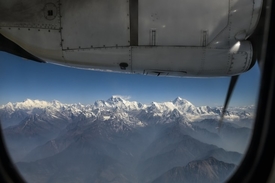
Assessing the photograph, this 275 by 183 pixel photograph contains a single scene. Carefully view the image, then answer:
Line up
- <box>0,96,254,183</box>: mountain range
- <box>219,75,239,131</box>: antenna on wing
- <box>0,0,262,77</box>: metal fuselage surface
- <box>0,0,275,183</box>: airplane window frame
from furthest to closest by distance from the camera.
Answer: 1. <box>0,96,254,183</box>: mountain range
2. <box>219,75,239,131</box>: antenna on wing
3. <box>0,0,262,77</box>: metal fuselage surface
4. <box>0,0,275,183</box>: airplane window frame

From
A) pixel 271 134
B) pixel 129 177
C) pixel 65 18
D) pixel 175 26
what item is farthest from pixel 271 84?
pixel 129 177

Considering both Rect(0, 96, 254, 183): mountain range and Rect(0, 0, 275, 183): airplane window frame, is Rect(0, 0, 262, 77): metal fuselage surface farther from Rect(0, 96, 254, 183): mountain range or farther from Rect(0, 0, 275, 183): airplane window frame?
Rect(0, 96, 254, 183): mountain range

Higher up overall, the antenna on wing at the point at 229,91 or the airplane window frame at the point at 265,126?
the airplane window frame at the point at 265,126

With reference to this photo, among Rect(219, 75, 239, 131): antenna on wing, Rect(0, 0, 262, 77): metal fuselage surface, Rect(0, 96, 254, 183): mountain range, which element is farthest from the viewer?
Rect(0, 96, 254, 183): mountain range

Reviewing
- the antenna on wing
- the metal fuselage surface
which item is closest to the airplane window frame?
the metal fuselage surface

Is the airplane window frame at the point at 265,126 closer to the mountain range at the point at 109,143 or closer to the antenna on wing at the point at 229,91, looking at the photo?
the antenna on wing at the point at 229,91

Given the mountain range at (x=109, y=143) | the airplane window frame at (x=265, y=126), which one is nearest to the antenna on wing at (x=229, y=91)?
the airplane window frame at (x=265, y=126)

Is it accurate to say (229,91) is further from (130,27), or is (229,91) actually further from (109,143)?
(109,143)
